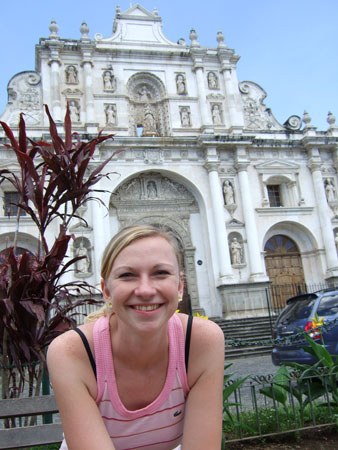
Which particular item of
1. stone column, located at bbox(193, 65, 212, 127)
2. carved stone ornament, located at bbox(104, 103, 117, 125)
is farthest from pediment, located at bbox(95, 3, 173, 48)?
carved stone ornament, located at bbox(104, 103, 117, 125)

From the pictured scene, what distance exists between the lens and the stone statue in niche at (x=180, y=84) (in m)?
20.0

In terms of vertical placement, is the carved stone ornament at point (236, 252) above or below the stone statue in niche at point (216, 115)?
below

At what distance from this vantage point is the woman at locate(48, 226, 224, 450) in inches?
70.9

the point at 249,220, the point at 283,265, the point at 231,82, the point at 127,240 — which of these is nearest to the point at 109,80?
the point at 231,82

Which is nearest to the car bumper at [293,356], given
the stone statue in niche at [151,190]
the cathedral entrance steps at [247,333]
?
the cathedral entrance steps at [247,333]

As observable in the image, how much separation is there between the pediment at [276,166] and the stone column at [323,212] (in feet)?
3.00

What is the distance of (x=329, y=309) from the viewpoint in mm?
7074

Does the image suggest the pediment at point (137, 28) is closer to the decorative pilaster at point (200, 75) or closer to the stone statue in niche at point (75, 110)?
the decorative pilaster at point (200, 75)

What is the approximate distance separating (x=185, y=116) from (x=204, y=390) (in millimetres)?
18569

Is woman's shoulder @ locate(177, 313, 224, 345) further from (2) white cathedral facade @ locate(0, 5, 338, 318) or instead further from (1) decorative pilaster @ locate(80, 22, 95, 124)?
(1) decorative pilaster @ locate(80, 22, 95, 124)

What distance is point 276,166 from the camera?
19.5m

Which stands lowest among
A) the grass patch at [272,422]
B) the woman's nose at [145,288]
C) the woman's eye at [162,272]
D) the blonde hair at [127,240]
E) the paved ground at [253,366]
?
the grass patch at [272,422]

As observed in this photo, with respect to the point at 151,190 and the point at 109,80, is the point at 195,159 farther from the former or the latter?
the point at 109,80

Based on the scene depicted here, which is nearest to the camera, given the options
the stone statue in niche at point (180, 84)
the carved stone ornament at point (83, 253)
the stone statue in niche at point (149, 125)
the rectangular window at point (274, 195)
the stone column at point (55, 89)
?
the carved stone ornament at point (83, 253)
